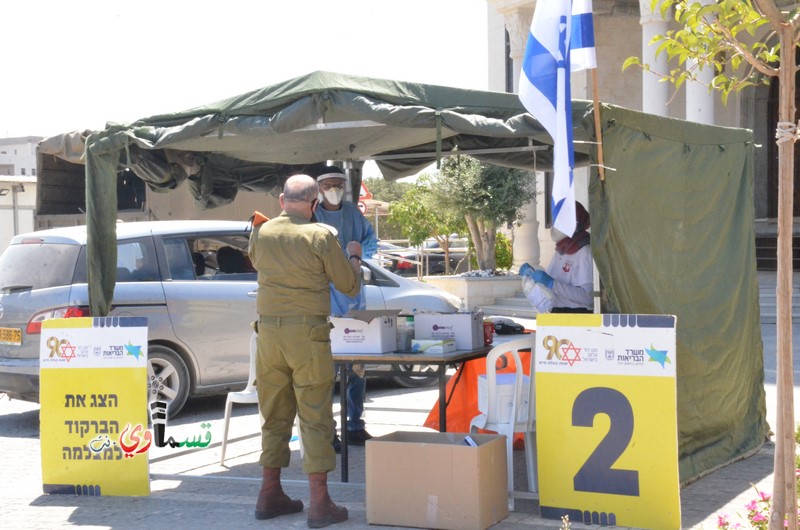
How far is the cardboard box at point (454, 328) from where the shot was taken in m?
6.70

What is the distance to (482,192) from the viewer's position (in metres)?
20.9

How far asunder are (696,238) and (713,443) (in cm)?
147

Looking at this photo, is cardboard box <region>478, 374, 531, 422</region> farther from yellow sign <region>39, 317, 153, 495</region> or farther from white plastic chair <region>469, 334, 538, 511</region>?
yellow sign <region>39, 317, 153, 495</region>

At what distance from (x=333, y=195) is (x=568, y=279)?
79.9 inches

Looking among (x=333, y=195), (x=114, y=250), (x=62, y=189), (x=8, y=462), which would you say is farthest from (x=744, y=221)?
(x=62, y=189)

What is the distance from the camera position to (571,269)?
6.73 meters

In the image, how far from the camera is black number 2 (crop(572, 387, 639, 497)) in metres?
5.55

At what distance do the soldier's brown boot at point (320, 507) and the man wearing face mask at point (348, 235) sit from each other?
188 cm

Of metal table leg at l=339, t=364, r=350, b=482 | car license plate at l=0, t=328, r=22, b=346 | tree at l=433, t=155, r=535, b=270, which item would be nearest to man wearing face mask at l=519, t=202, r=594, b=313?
metal table leg at l=339, t=364, r=350, b=482

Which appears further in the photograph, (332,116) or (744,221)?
(744,221)

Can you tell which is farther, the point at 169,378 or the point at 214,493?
the point at 169,378

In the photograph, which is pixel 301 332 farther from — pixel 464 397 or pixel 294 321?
pixel 464 397

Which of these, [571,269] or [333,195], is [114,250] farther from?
[571,269]

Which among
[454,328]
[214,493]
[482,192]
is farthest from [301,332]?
[482,192]
